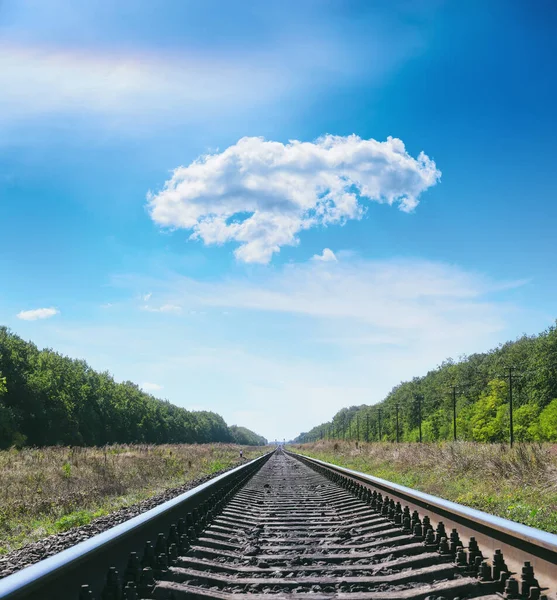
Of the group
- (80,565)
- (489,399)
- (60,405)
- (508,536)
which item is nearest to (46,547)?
(80,565)

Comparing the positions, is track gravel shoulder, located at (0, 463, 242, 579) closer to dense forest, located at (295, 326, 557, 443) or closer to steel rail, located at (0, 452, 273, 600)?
steel rail, located at (0, 452, 273, 600)

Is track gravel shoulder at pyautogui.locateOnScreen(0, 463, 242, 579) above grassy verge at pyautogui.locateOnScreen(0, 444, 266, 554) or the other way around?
above

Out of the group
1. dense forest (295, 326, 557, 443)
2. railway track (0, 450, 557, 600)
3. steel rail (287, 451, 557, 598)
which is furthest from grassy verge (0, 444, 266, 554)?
dense forest (295, 326, 557, 443)

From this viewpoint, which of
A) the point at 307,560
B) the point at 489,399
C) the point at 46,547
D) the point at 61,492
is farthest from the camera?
the point at 489,399

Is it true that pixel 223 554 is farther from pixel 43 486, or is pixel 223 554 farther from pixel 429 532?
pixel 43 486

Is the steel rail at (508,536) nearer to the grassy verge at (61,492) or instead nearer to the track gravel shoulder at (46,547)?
the track gravel shoulder at (46,547)

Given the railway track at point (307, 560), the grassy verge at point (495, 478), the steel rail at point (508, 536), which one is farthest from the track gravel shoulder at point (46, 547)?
the grassy verge at point (495, 478)

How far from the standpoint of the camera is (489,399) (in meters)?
81.2

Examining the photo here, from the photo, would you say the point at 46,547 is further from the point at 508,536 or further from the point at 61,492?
the point at 61,492

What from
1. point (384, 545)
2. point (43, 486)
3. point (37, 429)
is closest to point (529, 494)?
point (384, 545)

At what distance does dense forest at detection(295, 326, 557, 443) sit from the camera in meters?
70.4

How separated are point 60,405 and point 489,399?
52958mm

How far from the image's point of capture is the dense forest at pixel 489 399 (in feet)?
231

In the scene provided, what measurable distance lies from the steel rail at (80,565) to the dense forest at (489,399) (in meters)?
55.3
